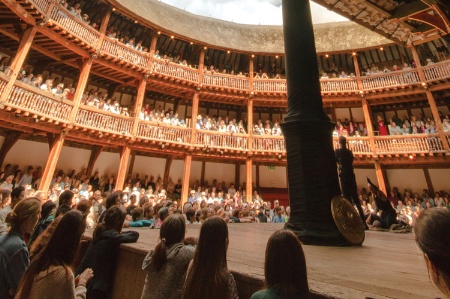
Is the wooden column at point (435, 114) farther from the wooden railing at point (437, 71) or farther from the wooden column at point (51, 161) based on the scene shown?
the wooden column at point (51, 161)

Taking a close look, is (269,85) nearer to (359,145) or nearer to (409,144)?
(359,145)

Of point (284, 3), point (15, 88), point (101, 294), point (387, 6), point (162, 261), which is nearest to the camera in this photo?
point (162, 261)

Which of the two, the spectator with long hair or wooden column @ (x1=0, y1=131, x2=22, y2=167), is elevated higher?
wooden column @ (x1=0, y1=131, x2=22, y2=167)

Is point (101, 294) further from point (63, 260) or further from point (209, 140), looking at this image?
point (209, 140)

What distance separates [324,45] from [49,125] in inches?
704

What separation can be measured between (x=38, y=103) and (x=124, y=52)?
16.7 feet

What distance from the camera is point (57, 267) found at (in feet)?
5.34

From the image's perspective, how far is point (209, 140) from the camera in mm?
14078

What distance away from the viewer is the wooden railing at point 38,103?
358 inches

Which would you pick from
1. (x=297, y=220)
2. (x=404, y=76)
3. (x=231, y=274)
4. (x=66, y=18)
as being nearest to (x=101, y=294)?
(x=231, y=274)

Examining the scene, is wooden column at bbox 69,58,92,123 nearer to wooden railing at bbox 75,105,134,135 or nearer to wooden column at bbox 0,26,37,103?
wooden railing at bbox 75,105,134,135

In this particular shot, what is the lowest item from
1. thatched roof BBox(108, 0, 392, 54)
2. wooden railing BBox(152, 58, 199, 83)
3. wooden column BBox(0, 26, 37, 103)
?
wooden column BBox(0, 26, 37, 103)

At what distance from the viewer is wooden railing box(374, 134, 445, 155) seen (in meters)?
12.9

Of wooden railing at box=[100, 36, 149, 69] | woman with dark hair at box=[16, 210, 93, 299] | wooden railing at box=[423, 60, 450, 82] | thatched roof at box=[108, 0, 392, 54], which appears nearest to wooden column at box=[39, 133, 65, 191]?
A: wooden railing at box=[100, 36, 149, 69]
